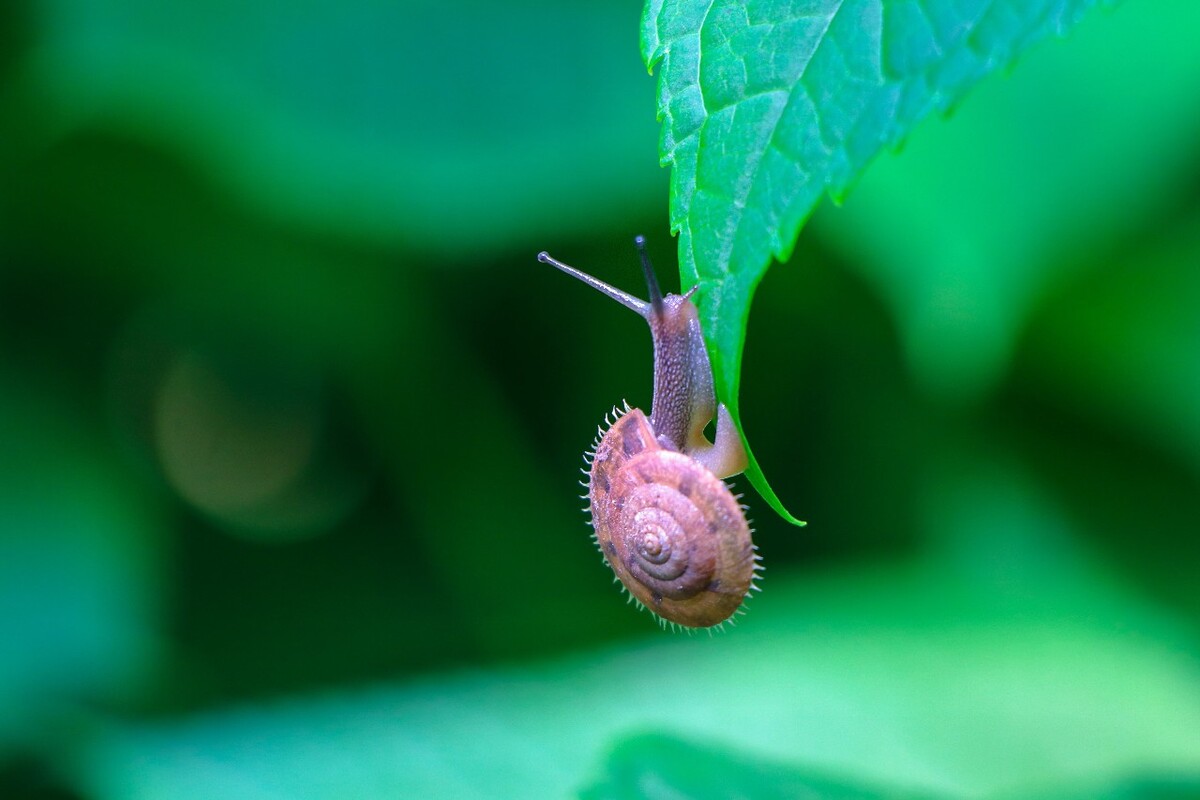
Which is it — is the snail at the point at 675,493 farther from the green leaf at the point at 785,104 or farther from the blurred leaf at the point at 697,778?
the green leaf at the point at 785,104

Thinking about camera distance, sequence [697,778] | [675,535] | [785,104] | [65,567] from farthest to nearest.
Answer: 1. [65,567]
2. [697,778]
3. [675,535]
4. [785,104]

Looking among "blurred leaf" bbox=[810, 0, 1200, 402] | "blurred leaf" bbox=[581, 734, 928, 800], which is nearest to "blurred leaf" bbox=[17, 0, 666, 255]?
"blurred leaf" bbox=[810, 0, 1200, 402]

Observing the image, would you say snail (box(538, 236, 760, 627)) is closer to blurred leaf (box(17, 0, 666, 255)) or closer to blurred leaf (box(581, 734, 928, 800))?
blurred leaf (box(581, 734, 928, 800))

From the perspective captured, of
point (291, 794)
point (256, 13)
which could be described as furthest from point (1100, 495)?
point (256, 13)

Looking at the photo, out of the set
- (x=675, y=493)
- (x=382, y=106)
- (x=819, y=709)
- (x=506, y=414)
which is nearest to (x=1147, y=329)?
(x=819, y=709)

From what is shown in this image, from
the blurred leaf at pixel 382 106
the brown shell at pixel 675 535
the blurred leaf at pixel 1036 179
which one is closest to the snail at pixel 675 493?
the brown shell at pixel 675 535

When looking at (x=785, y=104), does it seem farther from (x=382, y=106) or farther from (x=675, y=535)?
(x=382, y=106)

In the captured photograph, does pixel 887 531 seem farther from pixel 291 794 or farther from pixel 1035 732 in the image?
pixel 291 794
